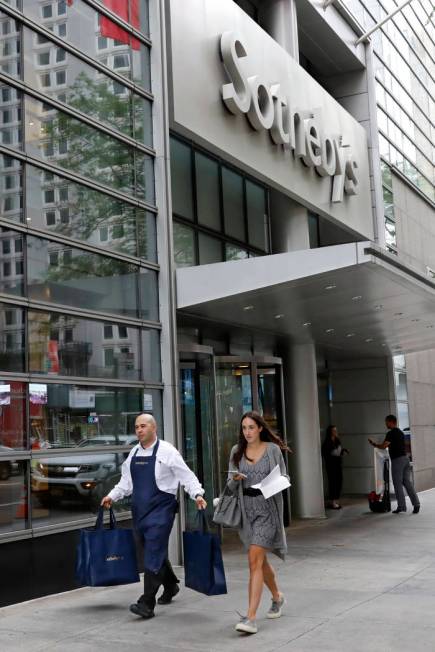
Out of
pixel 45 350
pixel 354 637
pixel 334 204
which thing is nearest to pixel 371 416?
pixel 334 204

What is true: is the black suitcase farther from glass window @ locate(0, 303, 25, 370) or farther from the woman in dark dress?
glass window @ locate(0, 303, 25, 370)

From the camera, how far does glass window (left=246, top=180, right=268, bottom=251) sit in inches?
636

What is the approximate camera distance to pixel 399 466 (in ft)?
54.4

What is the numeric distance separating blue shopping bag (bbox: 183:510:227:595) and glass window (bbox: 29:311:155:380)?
255 cm

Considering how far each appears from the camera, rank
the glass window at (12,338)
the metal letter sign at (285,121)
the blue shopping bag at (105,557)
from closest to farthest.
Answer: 1. the blue shopping bag at (105,557)
2. the glass window at (12,338)
3. the metal letter sign at (285,121)

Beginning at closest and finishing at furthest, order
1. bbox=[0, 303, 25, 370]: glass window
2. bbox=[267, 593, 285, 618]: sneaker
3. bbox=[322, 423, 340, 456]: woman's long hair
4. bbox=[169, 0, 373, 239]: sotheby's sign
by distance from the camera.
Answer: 1. bbox=[267, 593, 285, 618]: sneaker
2. bbox=[0, 303, 25, 370]: glass window
3. bbox=[169, 0, 373, 239]: sotheby's sign
4. bbox=[322, 423, 340, 456]: woman's long hair

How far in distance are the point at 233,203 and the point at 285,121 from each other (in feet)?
5.63

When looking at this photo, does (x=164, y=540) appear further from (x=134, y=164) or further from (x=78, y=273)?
(x=134, y=164)

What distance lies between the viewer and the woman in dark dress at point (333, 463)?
1828cm

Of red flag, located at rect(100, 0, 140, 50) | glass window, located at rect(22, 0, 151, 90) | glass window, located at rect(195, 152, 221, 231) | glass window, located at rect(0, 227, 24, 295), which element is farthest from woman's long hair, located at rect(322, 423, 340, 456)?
glass window, located at rect(0, 227, 24, 295)

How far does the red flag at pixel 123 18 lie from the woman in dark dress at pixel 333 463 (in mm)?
10184

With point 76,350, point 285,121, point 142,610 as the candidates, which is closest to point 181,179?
point 285,121

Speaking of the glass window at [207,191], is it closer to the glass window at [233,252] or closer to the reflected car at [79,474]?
the glass window at [233,252]

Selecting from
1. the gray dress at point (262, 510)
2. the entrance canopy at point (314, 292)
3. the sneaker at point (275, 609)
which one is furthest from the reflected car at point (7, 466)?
the entrance canopy at point (314, 292)
